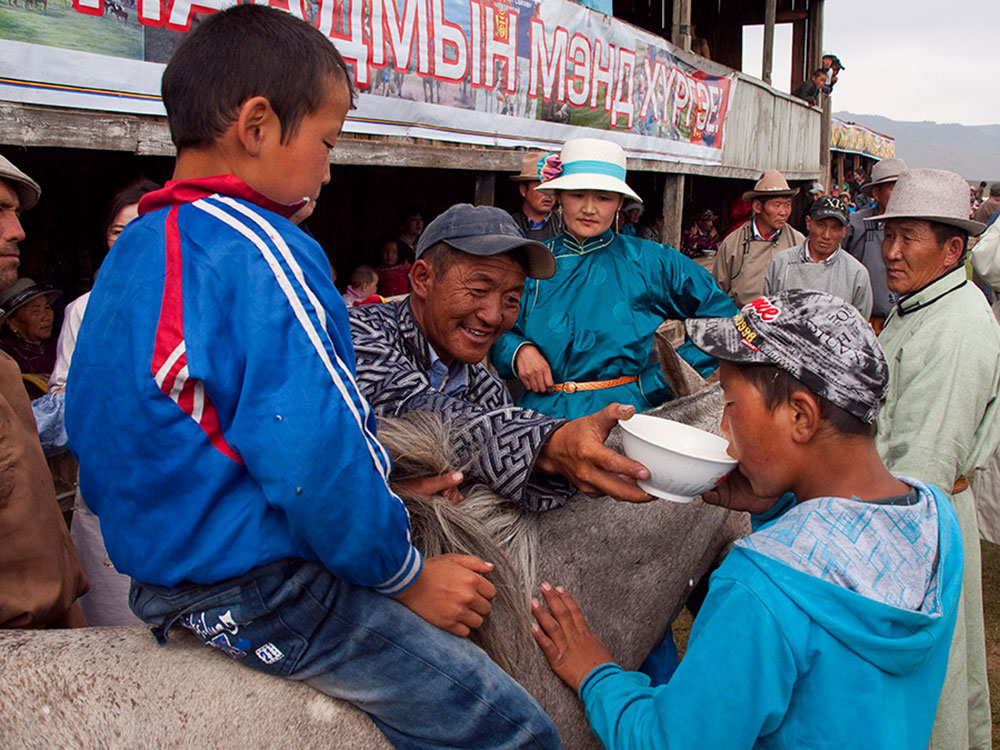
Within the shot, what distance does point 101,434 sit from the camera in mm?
1093

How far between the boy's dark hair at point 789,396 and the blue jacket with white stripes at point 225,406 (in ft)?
2.24

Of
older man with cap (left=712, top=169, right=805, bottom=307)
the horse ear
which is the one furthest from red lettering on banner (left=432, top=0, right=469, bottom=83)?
the horse ear

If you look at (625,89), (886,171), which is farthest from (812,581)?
(625,89)

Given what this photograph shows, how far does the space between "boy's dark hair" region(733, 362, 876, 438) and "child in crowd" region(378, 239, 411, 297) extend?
579 centimetres

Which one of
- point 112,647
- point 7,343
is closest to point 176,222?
point 112,647

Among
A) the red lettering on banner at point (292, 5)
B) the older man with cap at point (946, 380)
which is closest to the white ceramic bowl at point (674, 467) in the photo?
the older man with cap at point (946, 380)

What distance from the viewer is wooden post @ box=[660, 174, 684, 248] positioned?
908 centimetres

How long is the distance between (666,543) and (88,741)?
1.40 metres

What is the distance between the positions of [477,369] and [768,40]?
1246 cm

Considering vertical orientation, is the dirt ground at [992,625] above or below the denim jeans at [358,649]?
below

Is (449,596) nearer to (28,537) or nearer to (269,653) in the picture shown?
(269,653)

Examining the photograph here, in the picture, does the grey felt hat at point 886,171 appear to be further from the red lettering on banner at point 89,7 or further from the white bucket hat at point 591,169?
the red lettering on banner at point 89,7

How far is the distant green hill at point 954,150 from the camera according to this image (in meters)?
98.7

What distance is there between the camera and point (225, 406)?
106cm
